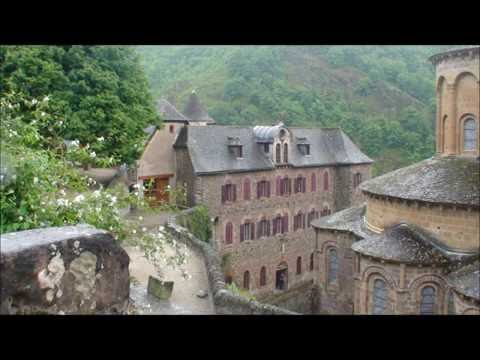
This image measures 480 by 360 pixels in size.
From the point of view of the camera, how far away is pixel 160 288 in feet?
41.7

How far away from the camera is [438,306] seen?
16.2 meters

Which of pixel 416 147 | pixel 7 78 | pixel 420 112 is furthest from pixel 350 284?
pixel 420 112

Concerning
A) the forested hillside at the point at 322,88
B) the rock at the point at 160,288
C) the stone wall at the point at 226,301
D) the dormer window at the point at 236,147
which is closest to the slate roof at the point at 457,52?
the stone wall at the point at 226,301

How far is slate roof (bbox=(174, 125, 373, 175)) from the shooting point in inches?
1169

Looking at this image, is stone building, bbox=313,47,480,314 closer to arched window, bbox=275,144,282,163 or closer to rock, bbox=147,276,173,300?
rock, bbox=147,276,173,300

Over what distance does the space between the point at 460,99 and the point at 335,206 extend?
19521 mm

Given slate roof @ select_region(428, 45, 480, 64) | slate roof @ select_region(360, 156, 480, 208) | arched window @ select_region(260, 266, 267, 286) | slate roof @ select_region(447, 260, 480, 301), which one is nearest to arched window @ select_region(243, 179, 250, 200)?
arched window @ select_region(260, 266, 267, 286)

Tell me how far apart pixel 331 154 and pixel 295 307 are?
1233 centimetres

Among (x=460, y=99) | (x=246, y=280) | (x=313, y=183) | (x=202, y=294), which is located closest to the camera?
(x=202, y=294)

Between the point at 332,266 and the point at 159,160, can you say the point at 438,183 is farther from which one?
the point at 159,160

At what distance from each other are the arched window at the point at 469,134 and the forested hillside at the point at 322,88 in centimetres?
4170

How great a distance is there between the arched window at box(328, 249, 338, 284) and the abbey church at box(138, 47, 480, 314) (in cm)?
7

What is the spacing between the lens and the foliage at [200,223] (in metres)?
26.1

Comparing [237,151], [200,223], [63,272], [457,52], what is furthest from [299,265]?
[63,272]
